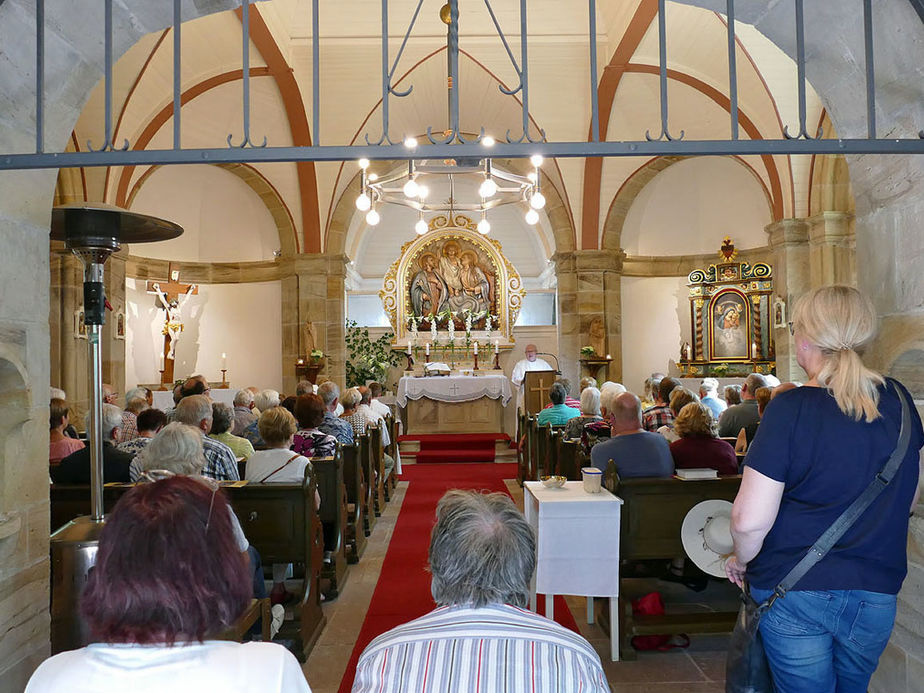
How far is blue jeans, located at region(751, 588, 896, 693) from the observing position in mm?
2090

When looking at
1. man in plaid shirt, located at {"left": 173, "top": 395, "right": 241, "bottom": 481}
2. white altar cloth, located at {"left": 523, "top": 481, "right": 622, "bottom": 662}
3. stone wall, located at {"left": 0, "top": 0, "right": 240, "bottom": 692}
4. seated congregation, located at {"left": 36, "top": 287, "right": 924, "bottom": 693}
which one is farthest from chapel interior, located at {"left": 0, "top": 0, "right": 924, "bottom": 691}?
man in plaid shirt, located at {"left": 173, "top": 395, "right": 241, "bottom": 481}

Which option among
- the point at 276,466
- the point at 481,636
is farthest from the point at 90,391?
the point at 481,636

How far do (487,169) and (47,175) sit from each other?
5.60 m

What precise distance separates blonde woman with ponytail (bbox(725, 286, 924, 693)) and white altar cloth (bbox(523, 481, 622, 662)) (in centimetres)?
174

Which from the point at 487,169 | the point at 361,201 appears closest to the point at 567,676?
the point at 487,169

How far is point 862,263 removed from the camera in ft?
10.6

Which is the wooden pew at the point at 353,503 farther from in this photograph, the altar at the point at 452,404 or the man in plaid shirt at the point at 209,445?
the altar at the point at 452,404

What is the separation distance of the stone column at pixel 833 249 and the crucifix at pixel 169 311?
35.6 ft

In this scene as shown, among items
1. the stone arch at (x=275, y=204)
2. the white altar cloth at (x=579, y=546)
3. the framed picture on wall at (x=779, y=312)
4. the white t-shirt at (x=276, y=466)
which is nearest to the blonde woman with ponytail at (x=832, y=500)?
the white altar cloth at (x=579, y=546)

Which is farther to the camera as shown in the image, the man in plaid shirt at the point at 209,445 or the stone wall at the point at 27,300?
the man in plaid shirt at the point at 209,445

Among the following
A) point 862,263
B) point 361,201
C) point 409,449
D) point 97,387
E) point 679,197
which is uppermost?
point 679,197

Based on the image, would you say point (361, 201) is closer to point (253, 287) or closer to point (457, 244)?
point (253, 287)

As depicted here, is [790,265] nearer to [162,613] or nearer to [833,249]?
[833,249]

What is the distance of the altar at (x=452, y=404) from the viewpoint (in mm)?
12586
